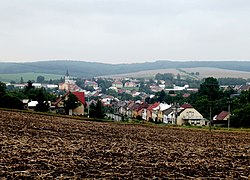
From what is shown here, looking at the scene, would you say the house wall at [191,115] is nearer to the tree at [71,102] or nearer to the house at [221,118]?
the house at [221,118]

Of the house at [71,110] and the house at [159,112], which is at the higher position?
the house at [71,110]

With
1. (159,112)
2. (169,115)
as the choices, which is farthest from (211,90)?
(159,112)

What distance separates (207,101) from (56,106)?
33200 millimetres

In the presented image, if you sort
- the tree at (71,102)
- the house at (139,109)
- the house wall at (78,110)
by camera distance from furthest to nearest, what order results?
1. the house at (139,109)
2. the house wall at (78,110)
3. the tree at (71,102)

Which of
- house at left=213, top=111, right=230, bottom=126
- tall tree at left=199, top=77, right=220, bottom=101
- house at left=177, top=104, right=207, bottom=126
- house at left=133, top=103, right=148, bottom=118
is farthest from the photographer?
house at left=133, top=103, right=148, bottom=118

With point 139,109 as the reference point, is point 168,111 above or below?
above

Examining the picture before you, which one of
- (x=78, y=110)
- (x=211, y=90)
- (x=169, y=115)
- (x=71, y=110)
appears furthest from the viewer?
(x=211, y=90)

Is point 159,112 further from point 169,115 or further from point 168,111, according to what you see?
point 169,115

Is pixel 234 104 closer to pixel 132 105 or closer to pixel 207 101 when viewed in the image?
pixel 207 101

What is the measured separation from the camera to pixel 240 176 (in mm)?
12398

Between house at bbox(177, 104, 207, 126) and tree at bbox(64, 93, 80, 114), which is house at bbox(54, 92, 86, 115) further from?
house at bbox(177, 104, 207, 126)

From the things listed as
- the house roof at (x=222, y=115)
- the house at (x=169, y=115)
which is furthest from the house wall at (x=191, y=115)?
the house at (x=169, y=115)

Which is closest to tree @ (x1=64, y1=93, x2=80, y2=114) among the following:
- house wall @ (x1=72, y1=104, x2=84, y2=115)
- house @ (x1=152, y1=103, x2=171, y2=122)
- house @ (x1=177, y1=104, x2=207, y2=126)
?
house wall @ (x1=72, y1=104, x2=84, y2=115)

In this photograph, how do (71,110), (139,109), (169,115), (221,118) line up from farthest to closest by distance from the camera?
1. (139,109)
2. (169,115)
3. (221,118)
4. (71,110)
